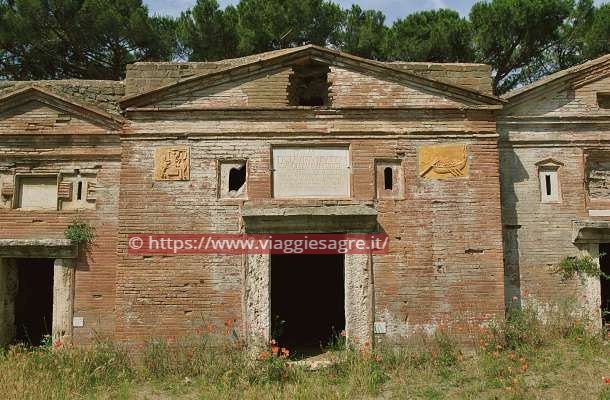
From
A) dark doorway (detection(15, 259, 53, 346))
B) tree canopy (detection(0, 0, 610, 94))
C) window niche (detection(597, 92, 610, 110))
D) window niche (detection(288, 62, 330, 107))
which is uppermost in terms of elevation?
tree canopy (detection(0, 0, 610, 94))

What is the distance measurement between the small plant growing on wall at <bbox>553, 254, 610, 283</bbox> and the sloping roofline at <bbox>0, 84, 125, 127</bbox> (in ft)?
25.1

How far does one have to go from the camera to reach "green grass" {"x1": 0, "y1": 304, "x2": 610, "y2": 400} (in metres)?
6.38

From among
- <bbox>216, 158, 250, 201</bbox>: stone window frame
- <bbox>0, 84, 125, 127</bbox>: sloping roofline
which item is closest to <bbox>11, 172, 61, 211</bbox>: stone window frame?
<bbox>0, 84, 125, 127</bbox>: sloping roofline

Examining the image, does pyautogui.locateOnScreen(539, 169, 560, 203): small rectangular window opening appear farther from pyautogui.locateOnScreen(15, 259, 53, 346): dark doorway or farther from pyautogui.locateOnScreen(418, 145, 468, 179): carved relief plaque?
pyautogui.locateOnScreen(15, 259, 53, 346): dark doorway

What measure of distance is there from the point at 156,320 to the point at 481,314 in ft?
16.0

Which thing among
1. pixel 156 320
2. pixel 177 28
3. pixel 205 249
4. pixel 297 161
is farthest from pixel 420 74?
pixel 177 28

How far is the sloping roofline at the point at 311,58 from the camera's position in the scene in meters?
8.08

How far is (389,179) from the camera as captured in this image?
813 cm

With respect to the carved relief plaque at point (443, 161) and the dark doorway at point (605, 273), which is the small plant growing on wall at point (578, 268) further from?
the carved relief plaque at point (443, 161)

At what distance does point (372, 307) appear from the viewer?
25.2 ft

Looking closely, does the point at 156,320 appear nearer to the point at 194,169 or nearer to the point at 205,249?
the point at 205,249

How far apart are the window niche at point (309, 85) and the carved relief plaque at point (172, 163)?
6.28 feet

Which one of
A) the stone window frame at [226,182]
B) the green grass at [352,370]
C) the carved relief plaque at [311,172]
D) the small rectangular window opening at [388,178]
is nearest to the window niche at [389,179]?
the small rectangular window opening at [388,178]

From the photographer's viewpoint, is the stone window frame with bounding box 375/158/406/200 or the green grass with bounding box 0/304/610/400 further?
the stone window frame with bounding box 375/158/406/200
